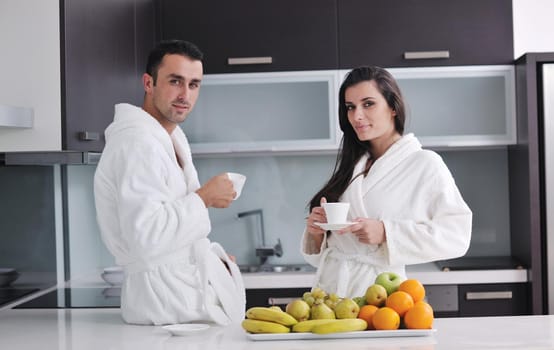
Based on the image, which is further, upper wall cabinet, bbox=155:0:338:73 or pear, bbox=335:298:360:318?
upper wall cabinet, bbox=155:0:338:73

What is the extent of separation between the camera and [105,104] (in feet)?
9.66

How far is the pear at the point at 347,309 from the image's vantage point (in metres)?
2.04

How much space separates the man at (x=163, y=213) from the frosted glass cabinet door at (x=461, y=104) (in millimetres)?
1668

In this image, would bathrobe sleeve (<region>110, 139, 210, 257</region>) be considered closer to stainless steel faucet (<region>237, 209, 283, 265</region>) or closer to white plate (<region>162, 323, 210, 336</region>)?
white plate (<region>162, 323, 210, 336</region>)

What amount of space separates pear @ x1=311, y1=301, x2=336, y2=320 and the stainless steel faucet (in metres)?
2.12

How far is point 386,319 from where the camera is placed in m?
2.01

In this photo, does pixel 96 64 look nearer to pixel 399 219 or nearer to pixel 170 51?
pixel 170 51

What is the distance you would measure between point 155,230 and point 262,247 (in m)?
2.07

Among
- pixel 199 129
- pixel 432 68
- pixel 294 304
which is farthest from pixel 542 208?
pixel 294 304

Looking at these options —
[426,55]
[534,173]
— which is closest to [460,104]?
[426,55]

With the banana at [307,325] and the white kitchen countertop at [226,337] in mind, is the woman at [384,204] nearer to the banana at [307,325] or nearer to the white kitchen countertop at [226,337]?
the white kitchen countertop at [226,337]

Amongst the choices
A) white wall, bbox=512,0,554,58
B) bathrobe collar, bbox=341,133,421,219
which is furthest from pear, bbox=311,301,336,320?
white wall, bbox=512,0,554,58

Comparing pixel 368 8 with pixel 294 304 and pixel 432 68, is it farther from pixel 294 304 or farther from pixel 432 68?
pixel 294 304

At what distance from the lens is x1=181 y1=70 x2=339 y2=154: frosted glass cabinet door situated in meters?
3.90
